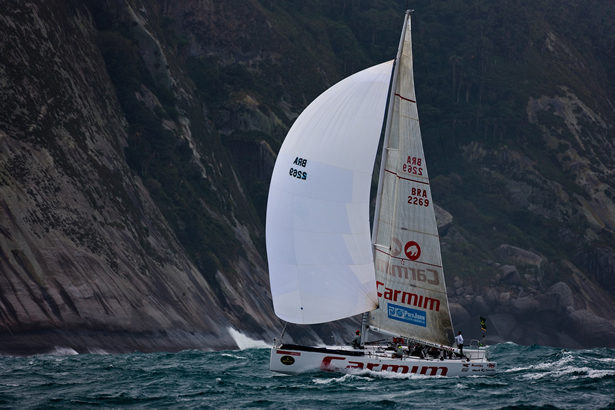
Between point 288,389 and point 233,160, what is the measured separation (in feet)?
220

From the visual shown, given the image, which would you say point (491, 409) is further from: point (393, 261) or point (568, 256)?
point (568, 256)

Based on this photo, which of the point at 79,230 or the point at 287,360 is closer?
the point at 287,360

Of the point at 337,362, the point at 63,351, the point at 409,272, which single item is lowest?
the point at 337,362

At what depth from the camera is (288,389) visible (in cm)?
2559

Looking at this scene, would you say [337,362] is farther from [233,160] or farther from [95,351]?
[233,160]

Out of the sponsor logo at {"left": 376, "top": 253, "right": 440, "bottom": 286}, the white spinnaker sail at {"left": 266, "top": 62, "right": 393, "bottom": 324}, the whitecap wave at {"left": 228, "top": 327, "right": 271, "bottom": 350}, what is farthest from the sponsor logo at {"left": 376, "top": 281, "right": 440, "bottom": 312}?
the whitecap wave at {"left": 228, "top": 327, "right": 271, "bottom": 350}

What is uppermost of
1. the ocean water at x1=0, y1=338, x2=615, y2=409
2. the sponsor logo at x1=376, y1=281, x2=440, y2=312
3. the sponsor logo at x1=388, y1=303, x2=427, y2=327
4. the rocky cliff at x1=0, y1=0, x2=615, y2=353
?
the rocky cliff at x1=0, y1=0, x2=615, y2=353

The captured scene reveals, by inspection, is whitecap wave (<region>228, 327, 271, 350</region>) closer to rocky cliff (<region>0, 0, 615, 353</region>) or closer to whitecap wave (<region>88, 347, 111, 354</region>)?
rocky cliff (<region>0, 0, 615, 353</region>)

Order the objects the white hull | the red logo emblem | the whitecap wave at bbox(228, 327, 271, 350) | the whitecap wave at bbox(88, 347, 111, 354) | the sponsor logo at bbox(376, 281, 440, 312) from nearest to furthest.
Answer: the white hull → the sponsor logo at bbox(376, 281, 440, 312) → the red logo emblem → the whitecap wave at bbox(88, 347, 111, 354) → the whitecap wave at bbox(228, 327, 271, 350)

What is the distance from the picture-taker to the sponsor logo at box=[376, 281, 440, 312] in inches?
1200

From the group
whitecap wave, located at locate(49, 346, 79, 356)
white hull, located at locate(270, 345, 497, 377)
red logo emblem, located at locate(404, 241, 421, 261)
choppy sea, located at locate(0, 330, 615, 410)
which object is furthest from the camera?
whitecap wave, located at locate(49, 346, 79, 356)

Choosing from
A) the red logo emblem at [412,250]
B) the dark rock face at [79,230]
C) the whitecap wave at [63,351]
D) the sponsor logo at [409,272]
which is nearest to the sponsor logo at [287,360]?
the sponsor logo at [409,272]

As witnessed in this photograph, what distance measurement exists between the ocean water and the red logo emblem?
4.72 m

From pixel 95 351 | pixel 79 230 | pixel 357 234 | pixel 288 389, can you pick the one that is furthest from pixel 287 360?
pixel 79 230
